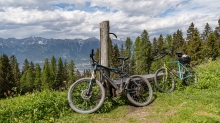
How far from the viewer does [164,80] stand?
31.9ft

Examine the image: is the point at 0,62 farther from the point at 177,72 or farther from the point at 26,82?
the point at 177,72

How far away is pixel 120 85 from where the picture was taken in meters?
7.83

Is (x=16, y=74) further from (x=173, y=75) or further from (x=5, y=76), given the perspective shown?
(x=173, y=75)

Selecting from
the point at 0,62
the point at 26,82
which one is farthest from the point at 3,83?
the point at 26,82

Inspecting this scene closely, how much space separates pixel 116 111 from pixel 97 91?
1060mm

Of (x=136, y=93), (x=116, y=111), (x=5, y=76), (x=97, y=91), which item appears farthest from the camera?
(x=5, y=76)

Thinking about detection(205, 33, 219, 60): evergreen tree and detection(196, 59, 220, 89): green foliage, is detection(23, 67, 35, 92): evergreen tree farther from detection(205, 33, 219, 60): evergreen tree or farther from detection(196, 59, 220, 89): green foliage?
detection(196, 59, 220, 89): green foliage

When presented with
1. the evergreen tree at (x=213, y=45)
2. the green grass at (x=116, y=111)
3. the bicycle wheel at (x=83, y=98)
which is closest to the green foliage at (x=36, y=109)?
the green grass at (x=116, y=111)

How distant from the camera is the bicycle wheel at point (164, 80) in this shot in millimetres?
9641

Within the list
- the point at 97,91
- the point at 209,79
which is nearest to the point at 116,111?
the point at 97,91

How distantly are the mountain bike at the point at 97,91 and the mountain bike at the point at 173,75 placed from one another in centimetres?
153

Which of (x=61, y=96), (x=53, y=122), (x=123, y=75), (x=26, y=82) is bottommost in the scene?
(x=26, y=82)

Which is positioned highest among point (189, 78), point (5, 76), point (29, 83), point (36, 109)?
point (189, 78)

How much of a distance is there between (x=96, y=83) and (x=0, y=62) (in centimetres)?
5185
